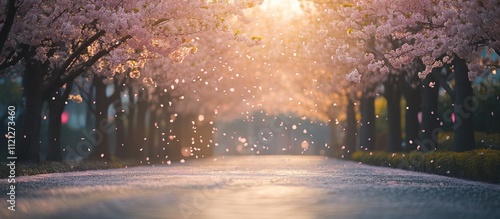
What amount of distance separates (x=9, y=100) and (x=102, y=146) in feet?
90.4

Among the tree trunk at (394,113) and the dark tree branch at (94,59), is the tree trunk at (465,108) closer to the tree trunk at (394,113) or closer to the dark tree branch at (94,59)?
the dark tree branch at (94,59)

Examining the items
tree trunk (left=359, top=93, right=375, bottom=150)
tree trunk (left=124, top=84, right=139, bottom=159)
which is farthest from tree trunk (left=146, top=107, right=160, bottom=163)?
tree trunk (left=359, top=93, right=375, bottom=150)

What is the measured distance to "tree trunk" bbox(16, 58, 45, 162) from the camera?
110 feet

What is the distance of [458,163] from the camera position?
28.5m

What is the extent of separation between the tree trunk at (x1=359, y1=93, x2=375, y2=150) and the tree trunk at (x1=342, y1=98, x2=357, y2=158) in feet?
30.6

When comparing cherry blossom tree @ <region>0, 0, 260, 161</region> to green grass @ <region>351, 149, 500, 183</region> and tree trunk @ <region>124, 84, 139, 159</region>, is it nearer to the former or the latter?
green grass @ <region>351, 149, 500, 183</region>

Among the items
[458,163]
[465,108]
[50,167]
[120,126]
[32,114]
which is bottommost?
[458,163]

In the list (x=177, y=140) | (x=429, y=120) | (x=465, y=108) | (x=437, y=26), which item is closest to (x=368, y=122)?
(x=429, y=120)

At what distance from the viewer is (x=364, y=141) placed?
57.1m

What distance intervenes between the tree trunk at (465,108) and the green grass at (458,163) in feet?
3.33

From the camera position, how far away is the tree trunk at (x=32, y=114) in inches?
1319

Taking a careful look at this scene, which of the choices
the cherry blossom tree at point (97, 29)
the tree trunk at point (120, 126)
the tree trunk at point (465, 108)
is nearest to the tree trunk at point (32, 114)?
the cherry blossom tree at point (97, 29)

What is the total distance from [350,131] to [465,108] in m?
36.1

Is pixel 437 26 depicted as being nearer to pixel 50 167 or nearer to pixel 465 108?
pixel 465 108
